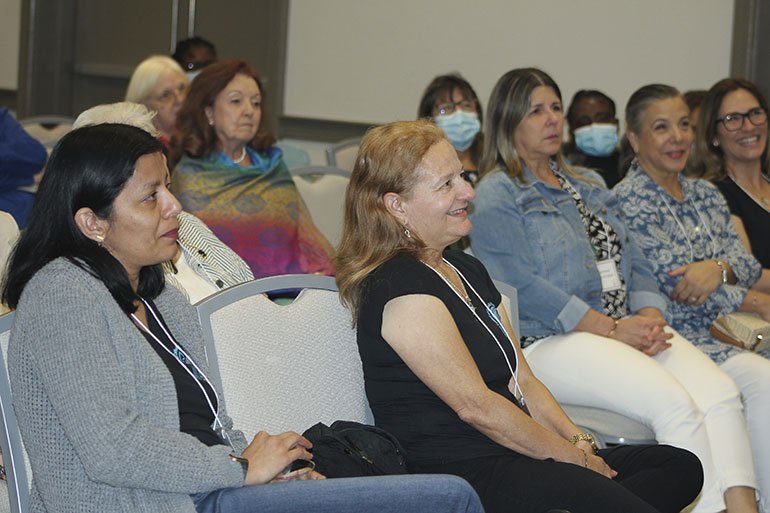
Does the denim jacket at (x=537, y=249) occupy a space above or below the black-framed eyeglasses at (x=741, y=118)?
below

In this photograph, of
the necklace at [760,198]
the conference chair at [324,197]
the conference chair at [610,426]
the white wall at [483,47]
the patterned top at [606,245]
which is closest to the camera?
the conference chair at [610,426]

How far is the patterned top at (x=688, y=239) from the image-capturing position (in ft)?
10.4

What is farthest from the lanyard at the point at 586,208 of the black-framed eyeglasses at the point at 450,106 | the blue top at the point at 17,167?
the blue top at the point at 17,167

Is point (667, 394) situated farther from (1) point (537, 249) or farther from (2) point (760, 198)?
(2) point (760, 198)

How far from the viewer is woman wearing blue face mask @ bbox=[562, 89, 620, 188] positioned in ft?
13.6

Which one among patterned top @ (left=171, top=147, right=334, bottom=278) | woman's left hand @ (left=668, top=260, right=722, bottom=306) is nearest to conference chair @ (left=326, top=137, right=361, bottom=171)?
patterned top @ (left=171, top=147, right=334, bottom=278)

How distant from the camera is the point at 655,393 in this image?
97.6 inches

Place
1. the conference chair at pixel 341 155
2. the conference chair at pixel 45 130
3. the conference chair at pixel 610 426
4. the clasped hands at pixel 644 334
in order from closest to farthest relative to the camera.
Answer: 1. the conference chair at pixel 610 426
2. the clasped hands at pixel 644 334
3. the conference chair at pixel 341 155
4. the conference chair at pixel 45 130

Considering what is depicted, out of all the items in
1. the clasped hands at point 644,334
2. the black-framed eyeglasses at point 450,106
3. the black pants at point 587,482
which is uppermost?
the black-framed eyeglasses at point 450,106

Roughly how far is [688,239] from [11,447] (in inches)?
95.1

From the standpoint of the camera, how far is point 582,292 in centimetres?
287

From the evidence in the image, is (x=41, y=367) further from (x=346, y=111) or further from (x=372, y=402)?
(x=346, y=111)

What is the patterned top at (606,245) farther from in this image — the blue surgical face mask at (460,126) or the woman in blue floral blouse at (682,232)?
the blue surgical face mask at (460,126)

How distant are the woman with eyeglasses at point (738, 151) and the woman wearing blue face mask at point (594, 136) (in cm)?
44
